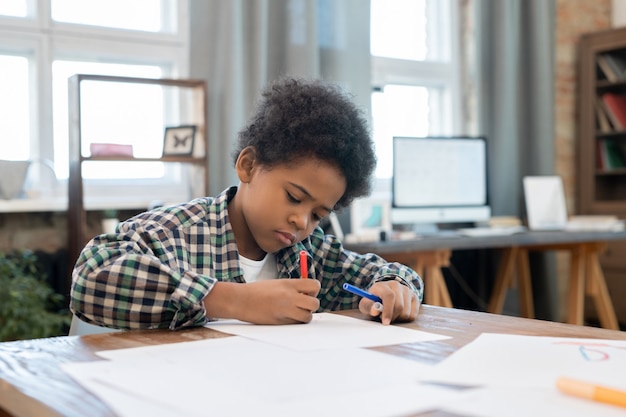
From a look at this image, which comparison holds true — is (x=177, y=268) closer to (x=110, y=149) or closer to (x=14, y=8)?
(x=110, y=149)

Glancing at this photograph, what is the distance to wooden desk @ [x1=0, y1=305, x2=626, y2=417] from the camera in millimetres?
631

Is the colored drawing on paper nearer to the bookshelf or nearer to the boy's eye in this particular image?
the boy's eye

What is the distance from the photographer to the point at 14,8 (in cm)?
291

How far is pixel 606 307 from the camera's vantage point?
3.80 metres

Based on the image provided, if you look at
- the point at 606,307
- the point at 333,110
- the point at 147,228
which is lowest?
the point at 606,307

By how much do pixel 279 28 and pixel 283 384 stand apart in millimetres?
2862

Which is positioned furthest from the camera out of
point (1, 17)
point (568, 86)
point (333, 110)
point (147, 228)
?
point (568, 86)

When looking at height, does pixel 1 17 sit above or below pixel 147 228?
above

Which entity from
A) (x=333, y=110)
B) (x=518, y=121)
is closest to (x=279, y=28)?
(x=518, y=121)

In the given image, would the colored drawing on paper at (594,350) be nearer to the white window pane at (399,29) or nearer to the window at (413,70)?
the window at (413,70)

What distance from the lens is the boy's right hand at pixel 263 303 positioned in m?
1.02

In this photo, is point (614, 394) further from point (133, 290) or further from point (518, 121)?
point (518, 121)

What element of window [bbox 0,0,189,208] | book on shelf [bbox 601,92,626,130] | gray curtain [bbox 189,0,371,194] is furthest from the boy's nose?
book on shelf [bbox 601,92,626,130]

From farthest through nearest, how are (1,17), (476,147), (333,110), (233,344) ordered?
(476,147) → (1,17) → (333,110) → (233,344)
